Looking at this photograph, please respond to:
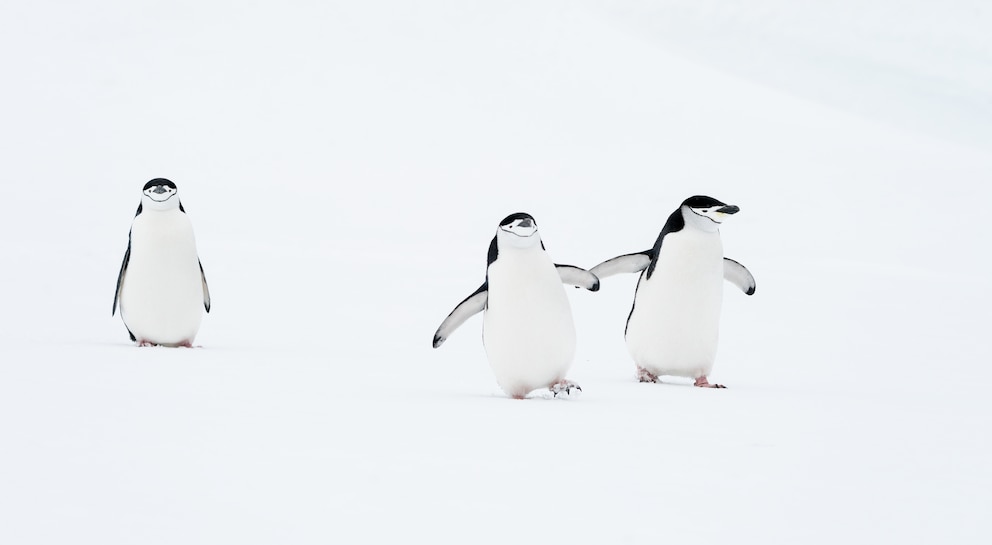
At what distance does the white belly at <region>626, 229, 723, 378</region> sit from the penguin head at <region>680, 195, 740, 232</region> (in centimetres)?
5

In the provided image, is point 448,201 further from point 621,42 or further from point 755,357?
point 621,42

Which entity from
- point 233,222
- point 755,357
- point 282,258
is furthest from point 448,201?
point 755,357

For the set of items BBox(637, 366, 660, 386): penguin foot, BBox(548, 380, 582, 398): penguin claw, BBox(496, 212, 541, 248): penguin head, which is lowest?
BBox(548, 380, 582, 398): penguin claw

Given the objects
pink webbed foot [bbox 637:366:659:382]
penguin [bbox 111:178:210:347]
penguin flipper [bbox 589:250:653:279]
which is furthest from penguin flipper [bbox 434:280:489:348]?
penguin [bbox 111:178:210:347]

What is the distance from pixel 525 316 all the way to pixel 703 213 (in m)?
1.26

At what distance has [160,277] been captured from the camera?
5723 mm

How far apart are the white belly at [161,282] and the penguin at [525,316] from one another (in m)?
1.98

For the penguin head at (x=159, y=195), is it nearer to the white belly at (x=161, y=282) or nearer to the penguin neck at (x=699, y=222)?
the white belly at (x=161, y=282)

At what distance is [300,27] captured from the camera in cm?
3397

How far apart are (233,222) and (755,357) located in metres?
11.3

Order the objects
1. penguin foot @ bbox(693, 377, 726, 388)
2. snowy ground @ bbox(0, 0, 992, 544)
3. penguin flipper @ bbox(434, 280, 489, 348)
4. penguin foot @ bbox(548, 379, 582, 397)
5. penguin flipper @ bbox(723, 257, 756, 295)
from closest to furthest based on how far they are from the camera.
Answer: snowy ground @ bbox(0, 0, 992, 544), penguin foot @ bbox(548, 379, 582, 397), penguin flipper @ bbox(434, 280, 489, 348), penguin foot @ bbox(693, 377, 726, 388), penguin flipper @ bbox(723, 257, 756, 295)

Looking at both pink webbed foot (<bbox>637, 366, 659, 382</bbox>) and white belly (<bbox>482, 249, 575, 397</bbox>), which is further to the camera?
pink webbed foot (<bbox>637, 366, 659, 382</bbox>)

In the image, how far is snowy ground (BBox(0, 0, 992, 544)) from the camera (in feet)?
8.40

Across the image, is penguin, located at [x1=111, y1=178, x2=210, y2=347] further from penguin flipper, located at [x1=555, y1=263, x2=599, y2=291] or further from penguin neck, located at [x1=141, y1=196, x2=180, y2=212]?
penguin flipper, located at [x1=555, y1=263, x2=599, y2=291]
